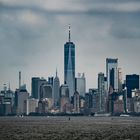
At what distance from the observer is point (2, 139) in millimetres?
169250

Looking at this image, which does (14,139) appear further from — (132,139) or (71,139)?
(132,139)

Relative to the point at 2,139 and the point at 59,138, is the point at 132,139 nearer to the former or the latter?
the point at 59,138

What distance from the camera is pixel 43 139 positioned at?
17025cm

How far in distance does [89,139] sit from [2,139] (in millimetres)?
21190

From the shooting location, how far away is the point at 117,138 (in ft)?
576

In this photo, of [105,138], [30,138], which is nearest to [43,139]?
[30,138]

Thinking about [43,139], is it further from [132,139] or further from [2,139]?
[132,139]

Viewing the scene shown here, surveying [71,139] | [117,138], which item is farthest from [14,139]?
[117,138]

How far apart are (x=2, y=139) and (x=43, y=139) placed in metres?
9.89

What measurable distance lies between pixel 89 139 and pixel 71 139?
441 cm

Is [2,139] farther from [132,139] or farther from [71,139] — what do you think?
[132,139]

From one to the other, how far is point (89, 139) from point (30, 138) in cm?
1455

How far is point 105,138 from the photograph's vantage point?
581 feet

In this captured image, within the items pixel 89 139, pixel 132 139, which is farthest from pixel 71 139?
pixel 132 139
